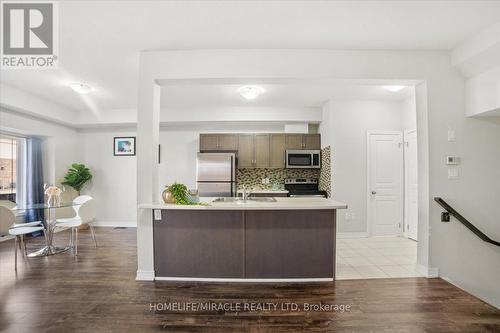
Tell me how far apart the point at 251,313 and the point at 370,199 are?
3485mm

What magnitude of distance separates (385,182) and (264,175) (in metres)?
2.49

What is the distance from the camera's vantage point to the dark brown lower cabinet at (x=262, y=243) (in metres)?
2.82

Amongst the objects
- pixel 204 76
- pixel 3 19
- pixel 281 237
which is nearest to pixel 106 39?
pixel 3 19

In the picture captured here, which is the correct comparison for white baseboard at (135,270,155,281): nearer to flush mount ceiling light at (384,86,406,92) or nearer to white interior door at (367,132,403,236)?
white interior door at (367,132,403,236)

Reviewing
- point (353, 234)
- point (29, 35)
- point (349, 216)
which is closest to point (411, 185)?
point (349, 216)

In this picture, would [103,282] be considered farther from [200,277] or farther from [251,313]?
[251,313]

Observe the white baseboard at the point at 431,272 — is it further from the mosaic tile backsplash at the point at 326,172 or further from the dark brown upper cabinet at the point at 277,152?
the dark brown upper cabinet at the point at 277,152

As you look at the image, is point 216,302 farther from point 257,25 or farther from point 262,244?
point 257,25

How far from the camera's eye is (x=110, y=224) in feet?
19.3

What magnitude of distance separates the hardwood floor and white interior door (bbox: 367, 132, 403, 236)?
79.1 inches

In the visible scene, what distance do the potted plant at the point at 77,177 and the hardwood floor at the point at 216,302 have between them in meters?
2.49

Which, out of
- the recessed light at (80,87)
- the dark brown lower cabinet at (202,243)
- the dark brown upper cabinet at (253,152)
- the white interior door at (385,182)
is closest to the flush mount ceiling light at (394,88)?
the white interior door at (385,182)

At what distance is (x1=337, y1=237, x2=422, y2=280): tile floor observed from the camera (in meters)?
3.05

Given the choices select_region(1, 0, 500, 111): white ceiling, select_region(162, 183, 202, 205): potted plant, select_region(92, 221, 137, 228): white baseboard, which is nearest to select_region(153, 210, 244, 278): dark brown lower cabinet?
select_region(162, 183, 202, 205): potted plant
